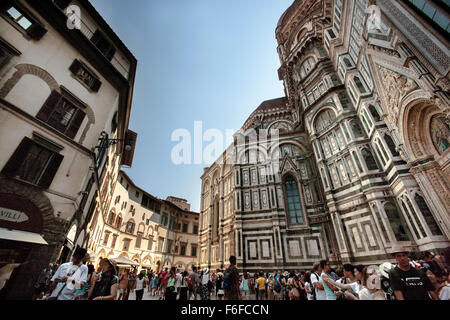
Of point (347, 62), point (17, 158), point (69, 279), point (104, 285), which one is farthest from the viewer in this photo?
point (347, 62)

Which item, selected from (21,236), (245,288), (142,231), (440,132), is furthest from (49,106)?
(142,231)

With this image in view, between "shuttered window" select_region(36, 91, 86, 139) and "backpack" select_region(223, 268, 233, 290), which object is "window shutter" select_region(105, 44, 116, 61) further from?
"backpack" select_region(223, 268, 233, 290)

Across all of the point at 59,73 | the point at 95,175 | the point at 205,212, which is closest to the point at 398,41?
the point at 59,73

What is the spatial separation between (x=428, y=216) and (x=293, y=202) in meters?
9.60

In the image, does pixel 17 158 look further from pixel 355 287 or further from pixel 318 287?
pixel 355 287

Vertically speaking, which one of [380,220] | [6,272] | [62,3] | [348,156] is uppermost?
[62,3]

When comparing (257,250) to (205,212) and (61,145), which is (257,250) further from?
(61,145)

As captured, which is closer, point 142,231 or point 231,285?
point 231,285

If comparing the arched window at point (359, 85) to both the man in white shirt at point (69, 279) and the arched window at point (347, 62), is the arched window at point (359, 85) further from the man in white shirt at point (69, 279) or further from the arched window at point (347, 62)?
the man in white shirt at point (69, 279)

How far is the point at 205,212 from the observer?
26.1 meters

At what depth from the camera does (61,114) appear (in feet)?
29.2

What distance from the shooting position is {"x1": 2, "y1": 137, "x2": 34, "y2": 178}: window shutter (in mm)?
6852

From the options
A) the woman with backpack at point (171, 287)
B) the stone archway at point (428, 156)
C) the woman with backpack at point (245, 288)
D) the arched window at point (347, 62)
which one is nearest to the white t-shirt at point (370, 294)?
the woman with backpack at point (171, 287)
